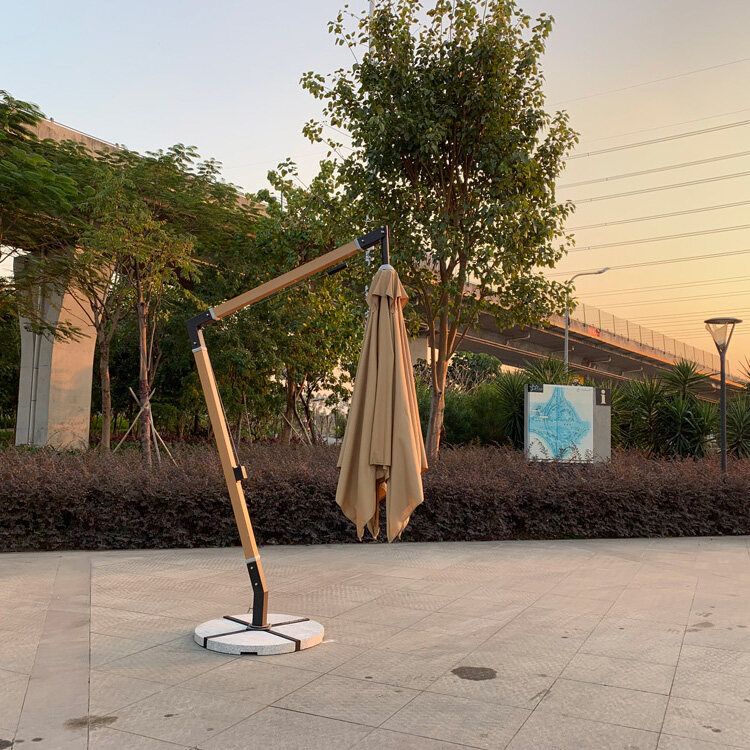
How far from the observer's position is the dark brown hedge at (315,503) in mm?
8953

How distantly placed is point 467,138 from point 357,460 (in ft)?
30.1

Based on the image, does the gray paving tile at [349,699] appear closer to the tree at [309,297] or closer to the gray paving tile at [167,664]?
the gray paving tile at [167,664]

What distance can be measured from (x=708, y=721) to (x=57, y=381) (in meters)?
18.8

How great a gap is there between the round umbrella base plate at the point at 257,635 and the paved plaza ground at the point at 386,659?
0.08m

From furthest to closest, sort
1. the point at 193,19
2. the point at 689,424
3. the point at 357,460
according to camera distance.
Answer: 1. the point at 689,424
2. the point at 193,19
3. the point at 357,460

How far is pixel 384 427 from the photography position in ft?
16.7

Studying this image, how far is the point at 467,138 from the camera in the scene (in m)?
13.0

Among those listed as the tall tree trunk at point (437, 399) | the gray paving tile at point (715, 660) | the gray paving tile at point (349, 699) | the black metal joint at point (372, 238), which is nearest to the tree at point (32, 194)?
the tall tree trunk at point (437, 399)

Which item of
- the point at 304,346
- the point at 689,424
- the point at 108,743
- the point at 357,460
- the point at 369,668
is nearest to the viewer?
the point at 108,743

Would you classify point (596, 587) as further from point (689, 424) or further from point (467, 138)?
point (689, 424)

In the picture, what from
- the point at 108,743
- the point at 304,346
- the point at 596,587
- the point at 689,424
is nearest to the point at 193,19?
the point at 596,587

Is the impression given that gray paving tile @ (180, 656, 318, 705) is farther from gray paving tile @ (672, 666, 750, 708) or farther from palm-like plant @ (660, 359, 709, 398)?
palm-like plant @ (660, 359, 709, 398)

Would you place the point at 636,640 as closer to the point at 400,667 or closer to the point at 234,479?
the point at 400,667

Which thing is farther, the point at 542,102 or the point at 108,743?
the point at 542,102
